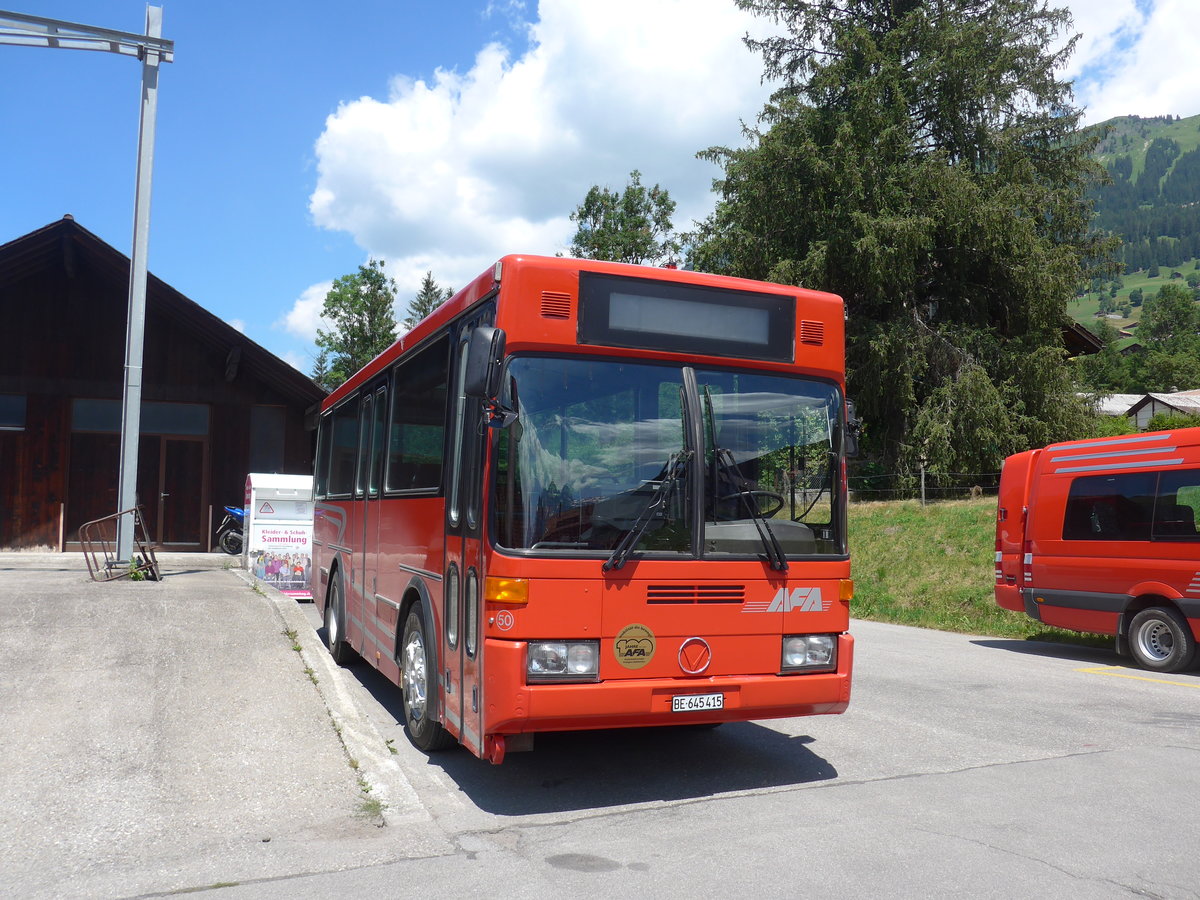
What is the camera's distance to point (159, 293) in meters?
21.9

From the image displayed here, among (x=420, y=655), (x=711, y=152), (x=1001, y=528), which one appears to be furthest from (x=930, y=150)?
(x=420, y=655)

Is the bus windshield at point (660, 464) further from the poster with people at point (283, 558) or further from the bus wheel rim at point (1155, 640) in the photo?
the poster with people at point (283, 558)

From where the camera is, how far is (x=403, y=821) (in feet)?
17.7

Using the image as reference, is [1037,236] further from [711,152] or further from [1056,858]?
[1056,858]

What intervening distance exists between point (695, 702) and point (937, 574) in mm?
14186

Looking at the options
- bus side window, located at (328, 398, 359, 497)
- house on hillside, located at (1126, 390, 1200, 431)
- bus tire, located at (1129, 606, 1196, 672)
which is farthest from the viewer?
house on hillside, located at (1126, 390, 1200, 431)

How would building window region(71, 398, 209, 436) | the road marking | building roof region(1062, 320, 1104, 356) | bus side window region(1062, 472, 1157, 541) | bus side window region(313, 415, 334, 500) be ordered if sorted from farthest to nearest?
building roof region(1062, 320, 1104, 356) → building window region(71, 398, 209, 436) → bus side window region(313, 415, 334, 500) → bus side window region(1062, 472, 1157, 541) → the road marking

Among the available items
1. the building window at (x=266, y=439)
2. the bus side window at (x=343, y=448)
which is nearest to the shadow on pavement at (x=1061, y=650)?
the bus side window at (x=343, y=448)

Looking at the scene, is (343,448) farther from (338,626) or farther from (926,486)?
(926,486)

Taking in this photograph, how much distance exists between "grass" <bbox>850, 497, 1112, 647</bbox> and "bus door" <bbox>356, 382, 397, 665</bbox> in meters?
10.3

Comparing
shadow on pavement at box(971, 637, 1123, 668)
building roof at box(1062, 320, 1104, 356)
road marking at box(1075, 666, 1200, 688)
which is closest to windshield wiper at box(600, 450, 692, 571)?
road marking at box(1075, 666, 1200, 688)

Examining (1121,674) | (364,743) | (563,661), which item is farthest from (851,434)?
(1121,674)

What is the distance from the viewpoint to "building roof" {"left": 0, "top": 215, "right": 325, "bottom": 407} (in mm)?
21062

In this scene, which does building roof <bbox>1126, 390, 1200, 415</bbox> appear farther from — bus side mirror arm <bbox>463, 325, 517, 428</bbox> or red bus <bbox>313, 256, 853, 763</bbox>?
bus side mirror arm <bbox>463, 325, 517, 428</bbox>
